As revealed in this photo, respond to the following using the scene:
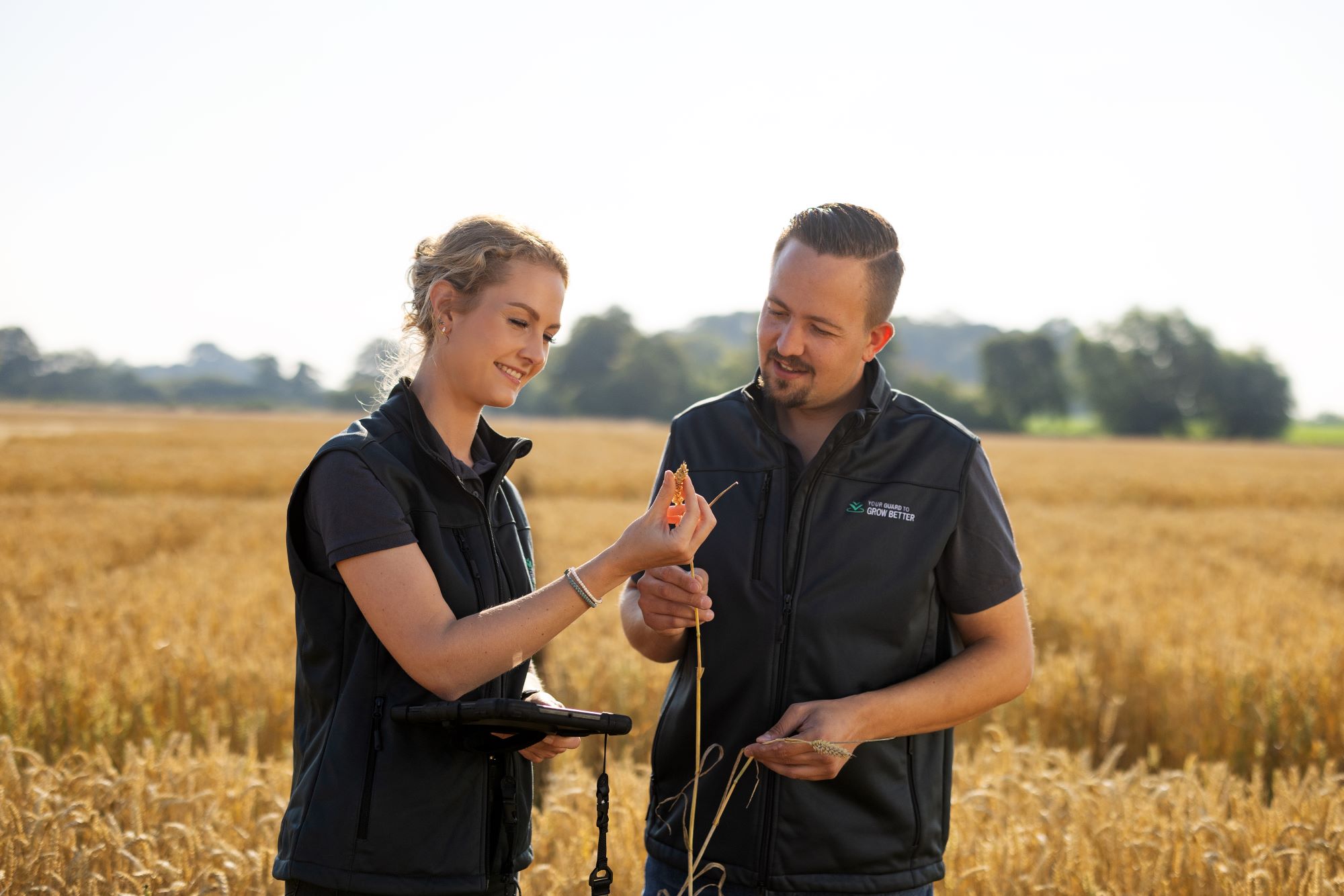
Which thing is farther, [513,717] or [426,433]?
[426,433]

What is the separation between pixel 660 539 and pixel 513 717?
43cm

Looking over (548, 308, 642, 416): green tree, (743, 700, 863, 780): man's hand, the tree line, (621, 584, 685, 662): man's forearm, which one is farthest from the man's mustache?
(548, 308, 642, 416): green tree

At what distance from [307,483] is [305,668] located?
15.3 inches

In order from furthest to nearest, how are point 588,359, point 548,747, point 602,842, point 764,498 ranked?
1. point 588,359
2. point 764,498
3. point 548,747
4. point 602,842

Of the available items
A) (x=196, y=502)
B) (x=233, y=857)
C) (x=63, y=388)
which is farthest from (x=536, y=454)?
(x=63, y=388)

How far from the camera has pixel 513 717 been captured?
1942 millimetres

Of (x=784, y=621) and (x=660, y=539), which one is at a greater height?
(x=660, y=539)

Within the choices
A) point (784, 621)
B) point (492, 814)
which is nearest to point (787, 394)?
point (784, 621)

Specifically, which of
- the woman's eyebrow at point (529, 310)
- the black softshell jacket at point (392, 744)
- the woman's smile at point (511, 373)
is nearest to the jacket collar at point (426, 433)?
the black softshell jacket at point (392, 744)

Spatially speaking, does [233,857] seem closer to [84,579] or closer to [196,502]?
[84,579]

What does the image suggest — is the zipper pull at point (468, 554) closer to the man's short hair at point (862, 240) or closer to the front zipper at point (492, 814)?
the front zipper at point (492, 814)

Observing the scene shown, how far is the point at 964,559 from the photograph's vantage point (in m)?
2.36

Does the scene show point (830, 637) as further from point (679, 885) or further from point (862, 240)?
point (862, 240)

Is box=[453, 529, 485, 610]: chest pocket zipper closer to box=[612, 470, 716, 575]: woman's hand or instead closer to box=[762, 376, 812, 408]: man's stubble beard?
box=[612, 470, 716, 575]: woman's hand
